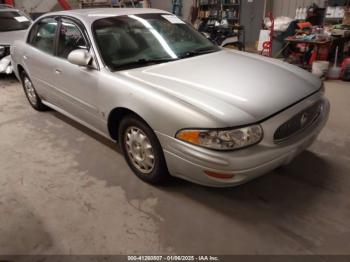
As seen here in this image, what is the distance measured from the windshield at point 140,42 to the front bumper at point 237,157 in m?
0.80

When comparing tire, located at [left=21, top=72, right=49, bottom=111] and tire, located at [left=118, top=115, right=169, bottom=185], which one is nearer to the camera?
tire, located at [left=118, top=115, right=169, bottom=185]

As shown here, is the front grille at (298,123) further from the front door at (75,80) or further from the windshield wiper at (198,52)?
the front door at (75,80)

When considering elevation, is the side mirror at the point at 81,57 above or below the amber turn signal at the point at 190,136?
above

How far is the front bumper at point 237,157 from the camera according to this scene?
1.71 m

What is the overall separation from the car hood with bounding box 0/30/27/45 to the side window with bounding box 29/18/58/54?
8.11 ft

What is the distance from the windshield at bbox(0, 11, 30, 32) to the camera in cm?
609

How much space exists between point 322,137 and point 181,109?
1931 millimetres

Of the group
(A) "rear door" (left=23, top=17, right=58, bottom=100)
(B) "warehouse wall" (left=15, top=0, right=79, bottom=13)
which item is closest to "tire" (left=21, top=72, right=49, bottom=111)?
(A) "rear door" (left=23, top=17, right=58, bottom=100)

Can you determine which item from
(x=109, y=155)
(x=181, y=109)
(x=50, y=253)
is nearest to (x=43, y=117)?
(x=109, y=155)

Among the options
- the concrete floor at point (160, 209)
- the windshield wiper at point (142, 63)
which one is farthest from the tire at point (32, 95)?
the windshield wiper at point (142, 63)

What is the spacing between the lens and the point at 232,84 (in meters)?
2.01

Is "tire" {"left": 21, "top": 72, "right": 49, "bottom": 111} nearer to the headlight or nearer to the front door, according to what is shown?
the front door

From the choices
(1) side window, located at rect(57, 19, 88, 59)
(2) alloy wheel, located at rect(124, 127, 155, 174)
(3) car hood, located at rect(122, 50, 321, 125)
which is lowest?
(2) alloy wheel, located at rect(124, 127, 155, 174)

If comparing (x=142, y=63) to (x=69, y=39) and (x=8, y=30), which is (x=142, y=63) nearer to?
(x=69, y=39)
